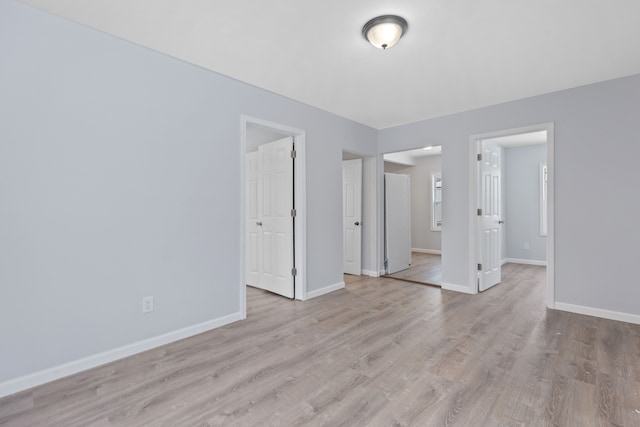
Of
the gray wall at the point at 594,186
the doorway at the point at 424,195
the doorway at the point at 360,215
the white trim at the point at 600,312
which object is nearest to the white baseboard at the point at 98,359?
the doorway at the point at 360,215

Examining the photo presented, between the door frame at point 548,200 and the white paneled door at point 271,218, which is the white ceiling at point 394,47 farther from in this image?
the white paneled door at point 271,218

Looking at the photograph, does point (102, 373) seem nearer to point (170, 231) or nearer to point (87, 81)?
point (170, 231)

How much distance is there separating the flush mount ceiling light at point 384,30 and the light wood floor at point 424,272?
138 inches

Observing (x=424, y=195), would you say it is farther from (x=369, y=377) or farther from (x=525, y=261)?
(x=369, y=377)

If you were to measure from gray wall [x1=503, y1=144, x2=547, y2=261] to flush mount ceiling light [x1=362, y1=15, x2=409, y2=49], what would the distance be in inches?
213

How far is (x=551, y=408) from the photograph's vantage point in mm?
1699

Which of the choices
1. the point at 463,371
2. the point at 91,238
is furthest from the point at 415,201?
the point at 91,238

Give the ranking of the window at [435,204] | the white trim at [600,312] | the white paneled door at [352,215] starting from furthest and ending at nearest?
the window at [435,204] < the white paneled door at [352,215] < the white trim at [600,312]

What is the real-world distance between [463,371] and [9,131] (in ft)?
11.0

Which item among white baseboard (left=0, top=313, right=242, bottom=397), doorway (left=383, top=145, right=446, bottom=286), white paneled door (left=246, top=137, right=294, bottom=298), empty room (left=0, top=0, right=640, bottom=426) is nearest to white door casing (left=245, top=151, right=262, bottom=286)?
white paneled door (left=246, top=137, right=294, bottom=298)

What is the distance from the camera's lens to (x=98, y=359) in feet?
7.21

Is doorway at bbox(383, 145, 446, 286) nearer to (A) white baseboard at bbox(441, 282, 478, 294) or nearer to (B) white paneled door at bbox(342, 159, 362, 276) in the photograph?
(B) white paneled door at bbox(342, 159, 362, 276)

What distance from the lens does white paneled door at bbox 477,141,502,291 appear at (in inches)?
161

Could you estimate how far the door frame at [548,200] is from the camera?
341 cm
